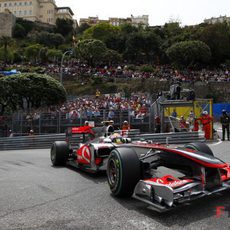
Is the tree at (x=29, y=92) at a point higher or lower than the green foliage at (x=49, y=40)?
lower

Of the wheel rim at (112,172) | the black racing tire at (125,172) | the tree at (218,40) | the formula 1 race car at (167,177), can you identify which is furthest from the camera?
the tree at (218,40)

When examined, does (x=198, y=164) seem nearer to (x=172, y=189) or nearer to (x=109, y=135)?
(x=172, y=189)

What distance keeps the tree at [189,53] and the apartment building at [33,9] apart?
9591 centimetres

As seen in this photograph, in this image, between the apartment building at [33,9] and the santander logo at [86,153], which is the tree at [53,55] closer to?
the apartment building at [33,9]

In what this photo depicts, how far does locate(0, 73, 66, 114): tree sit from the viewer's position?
28619 mm

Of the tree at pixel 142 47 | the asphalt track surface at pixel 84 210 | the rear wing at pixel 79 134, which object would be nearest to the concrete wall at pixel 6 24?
the tree at pixel 142 47

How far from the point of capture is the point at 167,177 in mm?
4945

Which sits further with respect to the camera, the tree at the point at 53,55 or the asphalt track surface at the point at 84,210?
the tree at the point at 53,55

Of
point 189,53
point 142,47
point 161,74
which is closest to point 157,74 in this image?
point 161,74

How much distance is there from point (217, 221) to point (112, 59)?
207 ft

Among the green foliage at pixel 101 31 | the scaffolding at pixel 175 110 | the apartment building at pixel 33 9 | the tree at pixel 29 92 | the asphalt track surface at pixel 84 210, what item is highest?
the apartment building at pixel 33 9

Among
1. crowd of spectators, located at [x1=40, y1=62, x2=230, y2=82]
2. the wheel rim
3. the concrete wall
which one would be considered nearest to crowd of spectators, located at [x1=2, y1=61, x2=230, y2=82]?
crowd of spectators, located at [x1=40, y1=62, x2=230, y2=82]

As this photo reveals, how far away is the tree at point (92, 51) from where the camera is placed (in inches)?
2586

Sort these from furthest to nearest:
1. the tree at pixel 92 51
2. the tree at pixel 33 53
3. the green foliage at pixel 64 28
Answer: the green foliage at pixel 64 28 → the tree at pixel 33 53 → the tree at pixel 92 51
